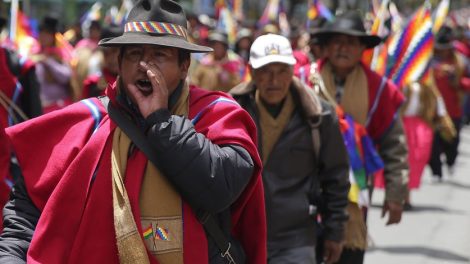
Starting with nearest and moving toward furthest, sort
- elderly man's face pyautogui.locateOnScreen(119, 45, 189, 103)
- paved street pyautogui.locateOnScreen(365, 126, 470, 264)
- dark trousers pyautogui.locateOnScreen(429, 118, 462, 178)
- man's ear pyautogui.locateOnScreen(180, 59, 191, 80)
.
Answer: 1. elderly man's face pyautogui.locateOnScreen(119, 45, 189, 103)
2. man's ear pyautogui.locateOnScreen(180, 59, 191, 80)
3. paved street pyautogui.locateOnScreen(365, 126, 470, 264)
4. dark trousers pyautogui.locateOnScreen(429, 118, 462, 178)

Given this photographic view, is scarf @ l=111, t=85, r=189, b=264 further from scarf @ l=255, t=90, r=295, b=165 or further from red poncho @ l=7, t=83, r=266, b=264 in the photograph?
scarf @ l=255, t=90, r=295, b=165

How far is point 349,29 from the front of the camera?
6.09 m

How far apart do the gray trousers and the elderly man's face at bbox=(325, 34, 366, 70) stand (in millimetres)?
1398

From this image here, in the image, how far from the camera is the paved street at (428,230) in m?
8.58

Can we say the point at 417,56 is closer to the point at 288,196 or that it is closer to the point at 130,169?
the point at 288,196

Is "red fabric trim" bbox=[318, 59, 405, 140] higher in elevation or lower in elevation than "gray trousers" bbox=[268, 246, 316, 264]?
higher

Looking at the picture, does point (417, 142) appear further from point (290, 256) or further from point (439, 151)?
point (290, 256)

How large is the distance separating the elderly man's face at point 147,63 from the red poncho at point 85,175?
0.12 metres

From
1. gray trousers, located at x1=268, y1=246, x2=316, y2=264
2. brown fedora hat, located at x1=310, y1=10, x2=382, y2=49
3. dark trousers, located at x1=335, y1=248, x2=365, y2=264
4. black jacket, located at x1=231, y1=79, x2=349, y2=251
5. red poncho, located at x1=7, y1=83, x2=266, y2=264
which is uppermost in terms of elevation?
brown fedora hat, located at x1=310, y1=10, x2=382, y2=49

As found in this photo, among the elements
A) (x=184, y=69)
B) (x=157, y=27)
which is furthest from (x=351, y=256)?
(x=157, y=27)

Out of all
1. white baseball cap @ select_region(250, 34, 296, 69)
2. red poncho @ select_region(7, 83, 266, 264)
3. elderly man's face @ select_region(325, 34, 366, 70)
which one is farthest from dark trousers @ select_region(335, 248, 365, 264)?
red poncho @ select_region(7, 83, 266, 264)

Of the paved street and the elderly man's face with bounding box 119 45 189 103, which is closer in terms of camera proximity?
the elderly man's face with bounding box 119 45 189 103

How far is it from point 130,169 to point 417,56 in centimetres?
698

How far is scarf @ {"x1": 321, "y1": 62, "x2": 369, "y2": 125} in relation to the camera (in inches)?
233
